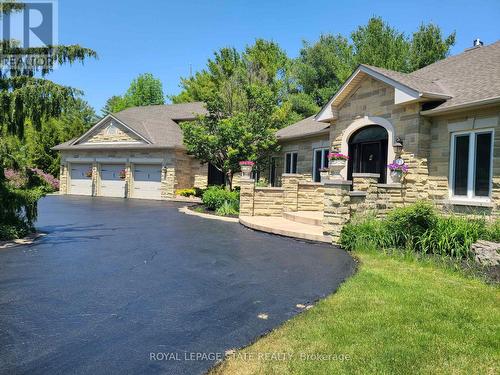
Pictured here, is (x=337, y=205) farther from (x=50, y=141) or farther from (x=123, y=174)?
(x=50, y=141)

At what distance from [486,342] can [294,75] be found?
31.7 metres

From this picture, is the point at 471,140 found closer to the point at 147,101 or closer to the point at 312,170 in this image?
the point at 312,170

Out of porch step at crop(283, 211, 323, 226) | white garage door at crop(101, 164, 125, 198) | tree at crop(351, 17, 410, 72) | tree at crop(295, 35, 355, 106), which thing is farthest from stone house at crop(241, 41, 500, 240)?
tree at crop(295, 35, 355, 106)

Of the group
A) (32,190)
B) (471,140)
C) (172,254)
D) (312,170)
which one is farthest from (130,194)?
(471,140)

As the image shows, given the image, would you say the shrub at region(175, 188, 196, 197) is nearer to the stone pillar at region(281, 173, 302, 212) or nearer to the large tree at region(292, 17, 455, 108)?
the stone pillar at region(281, 173, 302, 212)

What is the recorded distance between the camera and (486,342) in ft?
12.2

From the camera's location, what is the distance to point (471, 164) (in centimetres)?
991

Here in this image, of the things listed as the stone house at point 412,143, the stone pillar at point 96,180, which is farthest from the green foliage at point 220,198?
the stone pillar at point 96,180

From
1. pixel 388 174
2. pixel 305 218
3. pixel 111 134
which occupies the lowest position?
pixel 305 218

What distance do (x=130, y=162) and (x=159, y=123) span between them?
4042 mm

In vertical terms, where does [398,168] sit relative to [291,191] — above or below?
above

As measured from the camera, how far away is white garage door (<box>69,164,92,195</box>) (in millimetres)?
27172

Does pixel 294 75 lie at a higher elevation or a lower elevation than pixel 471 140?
higher

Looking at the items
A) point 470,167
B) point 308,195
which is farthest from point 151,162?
point 470,167
